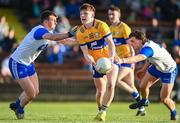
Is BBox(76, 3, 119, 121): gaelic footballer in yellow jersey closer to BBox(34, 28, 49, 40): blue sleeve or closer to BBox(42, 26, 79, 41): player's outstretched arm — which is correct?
BBox(42, 26, 79, 41): player's outstretched arm

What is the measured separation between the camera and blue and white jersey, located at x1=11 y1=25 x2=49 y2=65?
1559 centimetres

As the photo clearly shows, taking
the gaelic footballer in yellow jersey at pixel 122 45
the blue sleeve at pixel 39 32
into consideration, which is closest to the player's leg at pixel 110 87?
the blue sleeve at pixel 39 32

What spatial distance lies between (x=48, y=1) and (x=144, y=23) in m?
4.66

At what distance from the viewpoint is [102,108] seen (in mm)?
15383

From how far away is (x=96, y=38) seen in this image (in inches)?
608

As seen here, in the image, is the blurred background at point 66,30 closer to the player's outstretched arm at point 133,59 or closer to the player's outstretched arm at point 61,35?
the player's outstretched arm at point 61,35

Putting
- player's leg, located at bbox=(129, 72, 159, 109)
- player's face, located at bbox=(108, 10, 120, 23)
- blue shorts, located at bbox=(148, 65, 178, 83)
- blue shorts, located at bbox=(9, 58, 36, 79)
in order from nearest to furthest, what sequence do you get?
blue shorts, located at bbox=(148, 65, 178, 83)
blue shorts, located at bbox=(9, 58, 36, 79)
player's leg, located at bbox=(129, 72, 159, 109)
player's face, located at bbox=(108, 10, 120, 23)

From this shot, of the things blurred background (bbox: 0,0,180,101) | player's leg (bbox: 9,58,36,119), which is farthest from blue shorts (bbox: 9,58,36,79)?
blurred background (bbox: 0,0,180,101)

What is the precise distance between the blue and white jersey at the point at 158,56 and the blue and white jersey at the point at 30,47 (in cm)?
237

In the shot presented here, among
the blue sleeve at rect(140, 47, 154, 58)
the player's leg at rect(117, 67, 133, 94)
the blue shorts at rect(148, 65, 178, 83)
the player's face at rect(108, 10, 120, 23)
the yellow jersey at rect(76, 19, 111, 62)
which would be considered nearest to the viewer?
the blue sleeve at rect(140, 47, 154, 58)

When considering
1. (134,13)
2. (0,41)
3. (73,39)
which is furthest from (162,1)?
(73,39)

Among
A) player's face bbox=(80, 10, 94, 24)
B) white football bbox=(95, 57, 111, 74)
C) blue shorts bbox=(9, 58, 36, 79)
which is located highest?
player's face bbox=(80, 10, 94, 24)

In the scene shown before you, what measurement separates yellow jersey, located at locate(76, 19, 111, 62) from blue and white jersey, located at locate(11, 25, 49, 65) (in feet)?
2.86

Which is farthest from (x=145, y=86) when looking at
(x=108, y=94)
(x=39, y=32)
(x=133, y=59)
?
(x=39, y=32)
